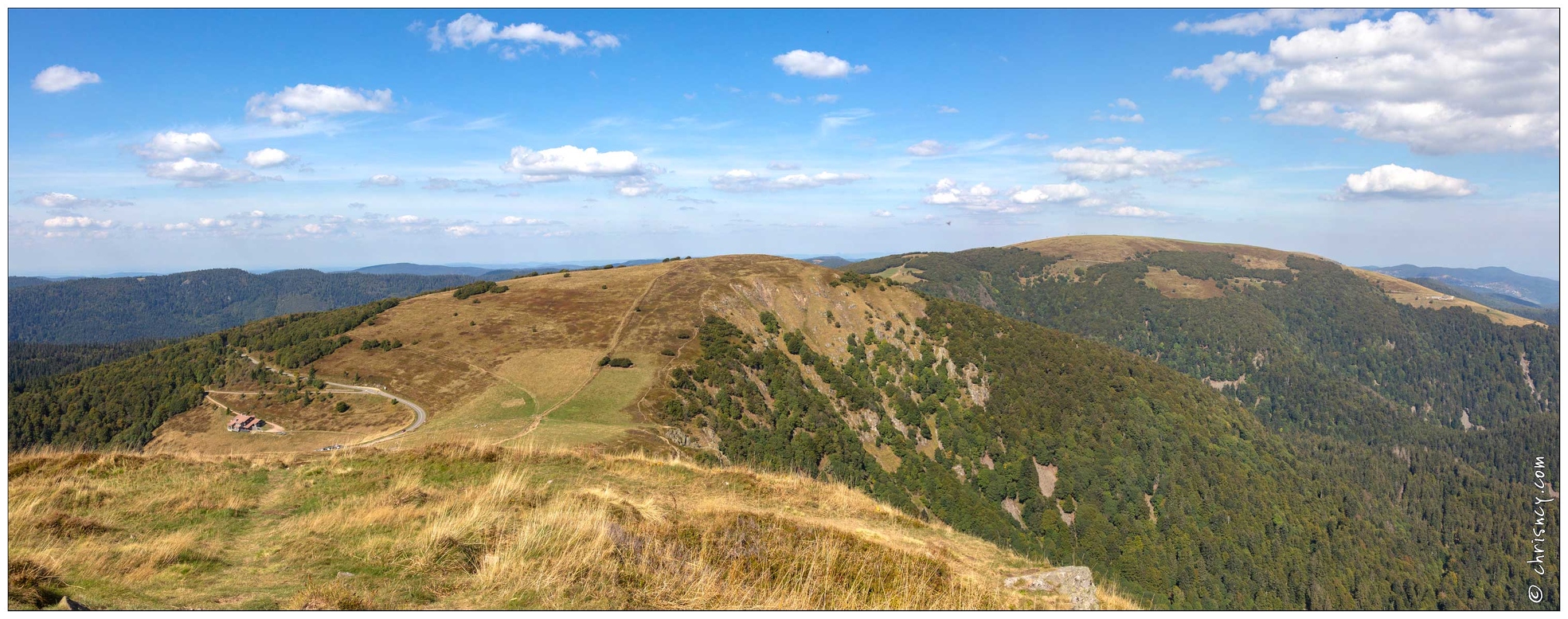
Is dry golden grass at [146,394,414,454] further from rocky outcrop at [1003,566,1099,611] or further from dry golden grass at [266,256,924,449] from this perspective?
rocky outcrop at [1003,566,1099,611]

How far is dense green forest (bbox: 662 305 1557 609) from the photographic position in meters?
79.2

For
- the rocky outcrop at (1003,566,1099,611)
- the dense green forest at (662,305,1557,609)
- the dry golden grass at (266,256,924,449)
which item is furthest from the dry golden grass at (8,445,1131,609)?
the dense green forest at (662,305,1557,609)

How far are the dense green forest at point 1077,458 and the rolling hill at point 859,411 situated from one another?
0.51 metres

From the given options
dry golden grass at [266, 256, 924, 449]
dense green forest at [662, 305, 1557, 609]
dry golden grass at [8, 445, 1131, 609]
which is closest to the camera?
dry golden grass at [8, 445, 1131, 609]

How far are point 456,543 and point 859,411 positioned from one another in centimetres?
8481

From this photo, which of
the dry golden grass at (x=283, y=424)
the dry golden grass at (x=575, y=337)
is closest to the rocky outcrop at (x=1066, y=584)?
the dry golden grass at (x=575, y=337)

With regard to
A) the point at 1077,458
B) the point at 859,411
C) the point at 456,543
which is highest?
the point at 456,543

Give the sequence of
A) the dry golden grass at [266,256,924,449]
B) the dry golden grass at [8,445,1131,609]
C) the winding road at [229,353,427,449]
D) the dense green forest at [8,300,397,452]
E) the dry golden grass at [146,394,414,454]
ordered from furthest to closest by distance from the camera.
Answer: the dense green forest at [8,300,397,452]
the dry golden grass at [266,256,924,449]
the winding road at [229,353,427,449]
the dry golden grass at [146,394,414,454]
the dry golden grass at [8,445,1131,609]

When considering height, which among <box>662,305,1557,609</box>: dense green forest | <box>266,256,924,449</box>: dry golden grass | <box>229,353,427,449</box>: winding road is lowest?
<box>662,305,1557,609</box>: dense green forest

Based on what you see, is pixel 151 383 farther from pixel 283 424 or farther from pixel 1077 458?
pixel 1077 458

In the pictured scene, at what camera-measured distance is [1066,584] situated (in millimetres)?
11953

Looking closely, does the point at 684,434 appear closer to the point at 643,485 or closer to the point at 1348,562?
the point at 643,485

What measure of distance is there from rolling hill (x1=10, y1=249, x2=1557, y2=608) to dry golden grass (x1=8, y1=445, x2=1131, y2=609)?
4792mm

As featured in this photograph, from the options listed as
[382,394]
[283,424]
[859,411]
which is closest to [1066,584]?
[283,424]
